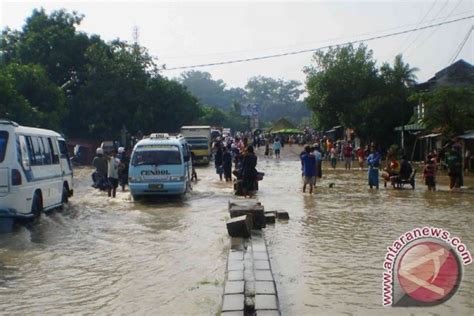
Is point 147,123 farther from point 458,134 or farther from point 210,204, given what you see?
point 210,204

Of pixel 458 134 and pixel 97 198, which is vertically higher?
pixel 458 134

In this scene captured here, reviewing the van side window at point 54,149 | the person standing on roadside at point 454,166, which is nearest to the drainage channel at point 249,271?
the van side window at point 54,149

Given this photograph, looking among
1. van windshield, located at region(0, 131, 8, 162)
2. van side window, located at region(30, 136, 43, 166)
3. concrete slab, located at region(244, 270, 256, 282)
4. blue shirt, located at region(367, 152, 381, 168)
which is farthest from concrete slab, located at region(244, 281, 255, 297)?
blue shirt, located at region(367, 152, 381, 168)

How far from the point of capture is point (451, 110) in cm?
2903

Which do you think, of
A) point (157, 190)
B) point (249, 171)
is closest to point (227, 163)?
point (249, 171)

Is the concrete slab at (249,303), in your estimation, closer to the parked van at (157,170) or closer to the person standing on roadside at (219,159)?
the parked van at (157,170)

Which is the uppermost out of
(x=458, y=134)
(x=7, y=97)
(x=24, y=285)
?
(x=7, y=97)

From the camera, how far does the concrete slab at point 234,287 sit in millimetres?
7250

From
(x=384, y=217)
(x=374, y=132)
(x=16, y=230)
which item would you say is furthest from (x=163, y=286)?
(x=374, y=132)

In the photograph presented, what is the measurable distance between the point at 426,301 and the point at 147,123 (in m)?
45.3

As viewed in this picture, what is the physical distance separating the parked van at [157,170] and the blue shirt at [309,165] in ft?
12.9

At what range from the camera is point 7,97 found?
31.8 meters

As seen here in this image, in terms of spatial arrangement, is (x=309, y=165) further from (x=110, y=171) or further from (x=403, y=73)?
(x=403, y=73)

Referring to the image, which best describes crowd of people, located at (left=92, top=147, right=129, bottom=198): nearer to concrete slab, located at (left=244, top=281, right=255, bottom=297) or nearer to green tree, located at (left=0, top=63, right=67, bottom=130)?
concrete slab, located at (left=244, top=281, right=255, bottom=297)
